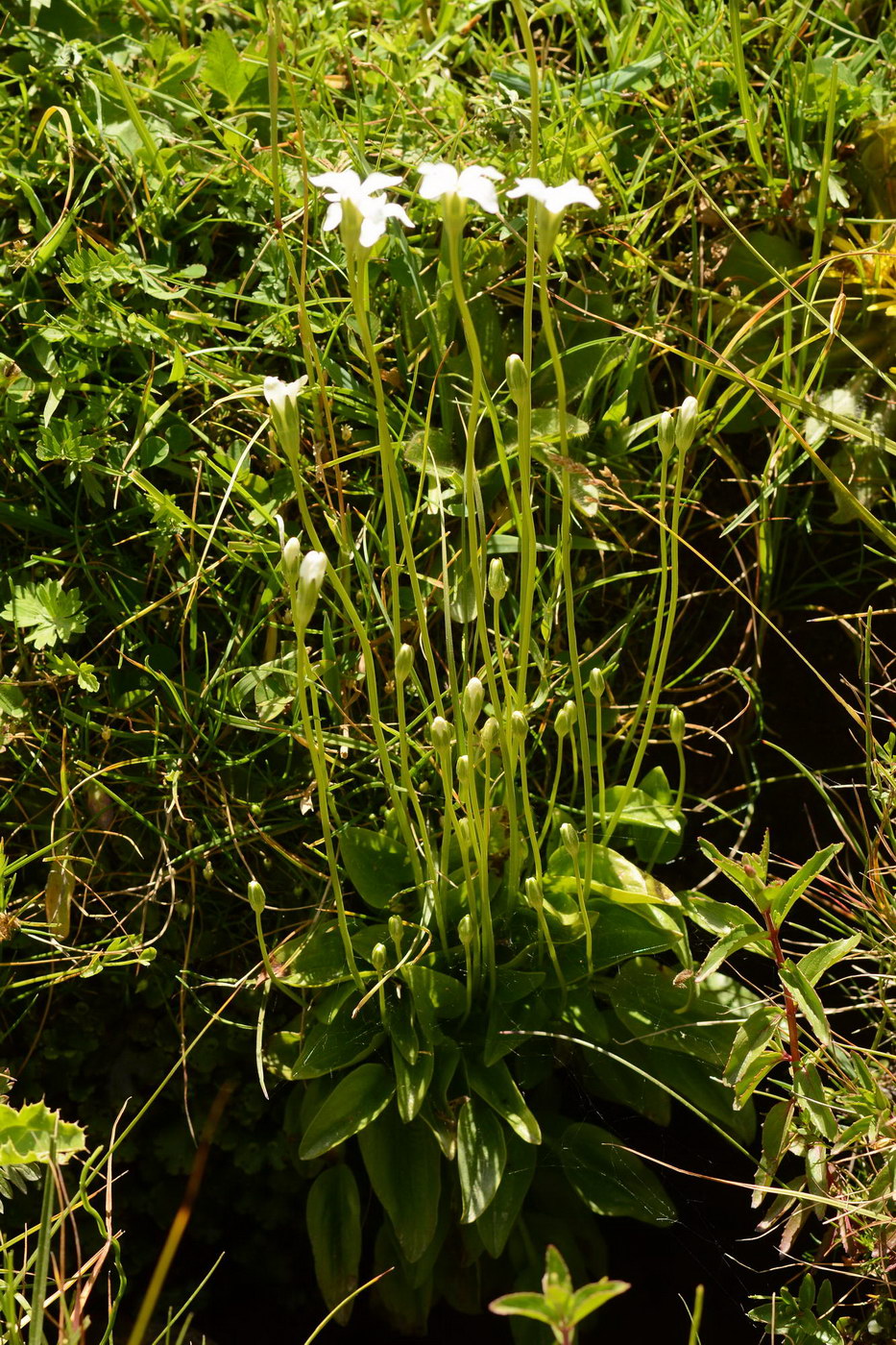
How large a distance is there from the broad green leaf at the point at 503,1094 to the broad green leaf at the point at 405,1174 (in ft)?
0.29

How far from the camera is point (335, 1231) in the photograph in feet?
4.08

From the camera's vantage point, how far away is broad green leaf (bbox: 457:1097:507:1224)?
1101mm

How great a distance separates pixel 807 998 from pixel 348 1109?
465 millimetres

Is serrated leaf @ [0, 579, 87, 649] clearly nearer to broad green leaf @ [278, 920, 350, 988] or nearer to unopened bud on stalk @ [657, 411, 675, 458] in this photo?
broad green leaf @ [278, 920, 350, 988]

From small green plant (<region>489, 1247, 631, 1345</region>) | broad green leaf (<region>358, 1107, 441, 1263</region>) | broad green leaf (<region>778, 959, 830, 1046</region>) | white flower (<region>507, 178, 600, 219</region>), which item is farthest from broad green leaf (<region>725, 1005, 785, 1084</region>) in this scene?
white flower (<region>507, 178, 600, 219</region>)

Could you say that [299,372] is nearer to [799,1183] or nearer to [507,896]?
[507,896]

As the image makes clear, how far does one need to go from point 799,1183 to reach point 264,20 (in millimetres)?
1563

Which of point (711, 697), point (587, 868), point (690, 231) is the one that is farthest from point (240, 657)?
point (690, 231)

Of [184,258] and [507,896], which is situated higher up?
[184,258]

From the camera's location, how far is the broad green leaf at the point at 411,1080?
112cm

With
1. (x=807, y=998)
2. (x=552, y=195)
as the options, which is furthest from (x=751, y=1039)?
(x=552, y=195)

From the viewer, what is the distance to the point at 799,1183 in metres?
1.23

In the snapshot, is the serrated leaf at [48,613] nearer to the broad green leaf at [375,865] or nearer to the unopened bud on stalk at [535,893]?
the broad green leaf at [375,865]

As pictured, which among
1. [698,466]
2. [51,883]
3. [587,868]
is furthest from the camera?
[698,466]
